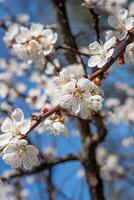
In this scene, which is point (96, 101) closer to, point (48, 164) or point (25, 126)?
point (25, 126)

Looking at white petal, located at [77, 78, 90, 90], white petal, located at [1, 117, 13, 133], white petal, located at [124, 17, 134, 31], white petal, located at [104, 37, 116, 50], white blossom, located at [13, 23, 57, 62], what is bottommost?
white petal, located at [1, 117, 13, 133]

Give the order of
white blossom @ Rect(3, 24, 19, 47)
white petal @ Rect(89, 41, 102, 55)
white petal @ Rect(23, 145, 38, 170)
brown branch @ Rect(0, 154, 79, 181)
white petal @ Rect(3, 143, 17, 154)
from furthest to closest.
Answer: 1. brown branch @ Rect(0, 154, 79, 181)
2. white blossom @ Rect(3, 24, 19, 47)
3. white petal @ Rect(89, 41, 102, 55)
4. white petal @ Rect(23, 145, 38, 170)
5. white petal @ Rect(3, 143, 17, 154)

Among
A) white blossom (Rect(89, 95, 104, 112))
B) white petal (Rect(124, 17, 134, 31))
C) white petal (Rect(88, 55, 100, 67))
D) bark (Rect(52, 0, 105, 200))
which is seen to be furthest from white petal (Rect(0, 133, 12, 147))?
bark (Rect(52, 0, 105, 200))

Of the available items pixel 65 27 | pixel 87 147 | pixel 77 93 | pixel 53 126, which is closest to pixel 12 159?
pixel 53 126

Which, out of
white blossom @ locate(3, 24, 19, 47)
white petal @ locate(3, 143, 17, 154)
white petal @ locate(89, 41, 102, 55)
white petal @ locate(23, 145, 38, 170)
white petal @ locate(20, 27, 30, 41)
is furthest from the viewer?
white blossom @ locate(3, 24, 19, 47)

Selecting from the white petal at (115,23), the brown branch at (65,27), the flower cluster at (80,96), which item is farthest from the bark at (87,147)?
the flower cluster at (80,96)

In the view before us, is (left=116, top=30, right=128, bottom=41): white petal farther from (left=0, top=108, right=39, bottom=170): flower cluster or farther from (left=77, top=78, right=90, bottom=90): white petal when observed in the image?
(left=0, top=108, right=39, bottom=170): flower cluster
